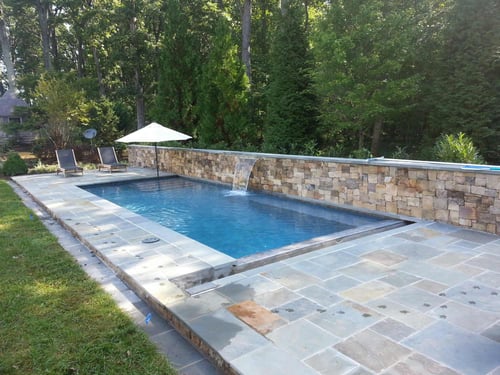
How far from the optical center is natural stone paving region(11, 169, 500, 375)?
104 inches

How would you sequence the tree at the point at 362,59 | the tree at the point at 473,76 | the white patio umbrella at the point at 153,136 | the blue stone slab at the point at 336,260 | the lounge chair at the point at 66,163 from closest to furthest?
the blue stone slab at the point at 336,260 < the tree at the point at 473,76 < the tree at the point at 362,59 < the white patio umbrella at the point at 153,136 < the lounge chair at the point at 66,163

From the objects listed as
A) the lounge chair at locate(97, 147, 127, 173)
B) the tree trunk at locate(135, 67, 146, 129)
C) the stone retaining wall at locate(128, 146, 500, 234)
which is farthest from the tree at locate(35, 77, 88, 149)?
the stone retaining wall at locate(128, 146, 500, 234)

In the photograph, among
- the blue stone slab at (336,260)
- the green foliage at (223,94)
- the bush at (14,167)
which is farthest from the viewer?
the bush at (14,167)

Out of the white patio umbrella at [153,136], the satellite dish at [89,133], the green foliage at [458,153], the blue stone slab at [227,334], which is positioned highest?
the satellite dish at [89,133]

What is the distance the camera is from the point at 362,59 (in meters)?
8.89

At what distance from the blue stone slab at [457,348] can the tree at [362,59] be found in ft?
22.7

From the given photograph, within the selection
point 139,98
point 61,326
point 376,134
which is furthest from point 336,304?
point 139,98

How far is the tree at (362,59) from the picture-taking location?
9000 mm

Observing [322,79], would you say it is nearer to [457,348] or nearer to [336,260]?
[336,260]

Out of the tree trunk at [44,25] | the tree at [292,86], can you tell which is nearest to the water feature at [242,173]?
the tree at [292,86]

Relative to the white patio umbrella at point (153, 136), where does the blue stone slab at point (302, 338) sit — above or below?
below

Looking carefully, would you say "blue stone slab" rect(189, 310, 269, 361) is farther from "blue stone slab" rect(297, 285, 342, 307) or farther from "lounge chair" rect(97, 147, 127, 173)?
"lounge chair" rect(97, 147, 127, 173)

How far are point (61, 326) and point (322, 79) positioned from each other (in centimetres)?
824

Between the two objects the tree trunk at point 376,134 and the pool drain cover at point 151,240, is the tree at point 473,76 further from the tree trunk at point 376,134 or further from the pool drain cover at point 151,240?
the pool drain cover at point 151,240
